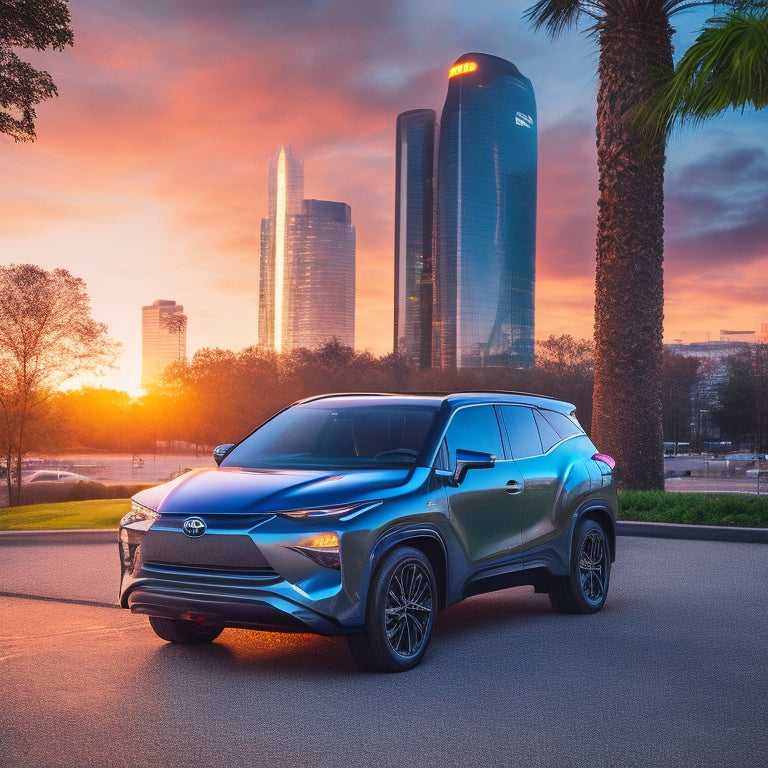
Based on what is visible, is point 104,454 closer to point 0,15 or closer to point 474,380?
point 474,380

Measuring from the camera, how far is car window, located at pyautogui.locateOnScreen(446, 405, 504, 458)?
25.8ft

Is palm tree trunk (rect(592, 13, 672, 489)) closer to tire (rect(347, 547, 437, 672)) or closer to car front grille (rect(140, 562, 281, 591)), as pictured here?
tire (rect(347, 547, 437, 672))

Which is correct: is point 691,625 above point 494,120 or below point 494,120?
below

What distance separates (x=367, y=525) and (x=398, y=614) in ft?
2.30

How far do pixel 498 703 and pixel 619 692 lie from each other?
2.76 feet

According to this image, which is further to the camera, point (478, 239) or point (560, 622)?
point (478, 239)

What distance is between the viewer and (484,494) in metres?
7.88

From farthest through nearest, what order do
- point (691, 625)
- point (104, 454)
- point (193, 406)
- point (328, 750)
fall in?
1. point (104, 454)
2. point (193, 406)
3. point (691, 625)
4. point (328, 750)

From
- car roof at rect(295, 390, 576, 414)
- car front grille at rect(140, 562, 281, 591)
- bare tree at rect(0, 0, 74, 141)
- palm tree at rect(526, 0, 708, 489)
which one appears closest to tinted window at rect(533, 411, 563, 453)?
car roof at rect(295, 390, 576, 414)

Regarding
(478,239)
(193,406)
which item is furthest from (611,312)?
(478,239)

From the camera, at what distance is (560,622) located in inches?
351

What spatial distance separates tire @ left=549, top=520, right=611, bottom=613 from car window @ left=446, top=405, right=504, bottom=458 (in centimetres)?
145

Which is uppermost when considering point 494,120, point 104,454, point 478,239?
point 494,120

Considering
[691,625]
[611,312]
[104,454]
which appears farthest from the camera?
[104,454]
